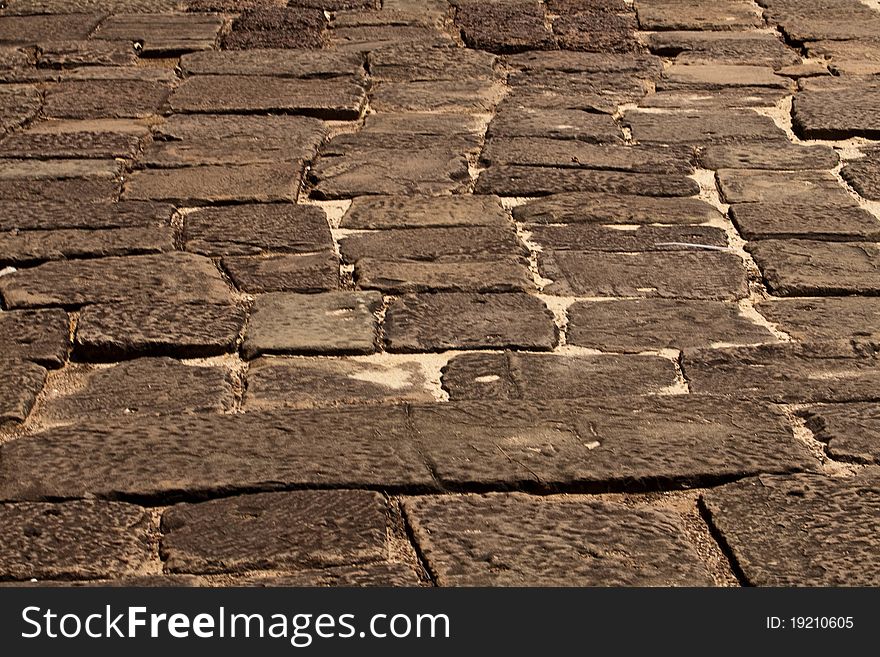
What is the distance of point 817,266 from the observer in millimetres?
4082

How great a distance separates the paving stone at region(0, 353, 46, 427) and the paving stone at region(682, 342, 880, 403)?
161 centimetres

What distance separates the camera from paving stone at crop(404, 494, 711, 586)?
8.68 ft

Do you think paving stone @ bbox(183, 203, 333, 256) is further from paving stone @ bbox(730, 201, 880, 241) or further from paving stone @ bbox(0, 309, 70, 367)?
paving stone @ bbox(730, 201, 880, 241)

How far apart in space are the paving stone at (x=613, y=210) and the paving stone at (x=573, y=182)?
0.07 m

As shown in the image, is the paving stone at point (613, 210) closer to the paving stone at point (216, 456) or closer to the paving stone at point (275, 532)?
the paving stone at point (216, 456)

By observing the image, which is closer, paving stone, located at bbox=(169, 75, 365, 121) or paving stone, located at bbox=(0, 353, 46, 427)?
paving stone, located at bbox=(0, 353, 46, 427)

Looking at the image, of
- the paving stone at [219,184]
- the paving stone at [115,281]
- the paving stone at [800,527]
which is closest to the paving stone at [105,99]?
the paving stone at [219,184]

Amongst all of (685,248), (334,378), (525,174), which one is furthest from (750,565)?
(525,174)

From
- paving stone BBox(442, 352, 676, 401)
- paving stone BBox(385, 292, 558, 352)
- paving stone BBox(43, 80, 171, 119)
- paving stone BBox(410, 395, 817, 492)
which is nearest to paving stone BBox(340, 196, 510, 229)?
paving stone BBox(385, 292, 558, 352)

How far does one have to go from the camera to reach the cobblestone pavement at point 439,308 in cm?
279

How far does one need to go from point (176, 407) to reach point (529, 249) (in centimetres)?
138

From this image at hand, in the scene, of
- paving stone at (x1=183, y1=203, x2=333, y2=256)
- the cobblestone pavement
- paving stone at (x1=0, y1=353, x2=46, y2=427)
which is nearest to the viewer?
the cobblestone pavement

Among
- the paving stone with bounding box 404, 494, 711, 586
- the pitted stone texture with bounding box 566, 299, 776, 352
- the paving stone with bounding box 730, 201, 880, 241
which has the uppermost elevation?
the paving stone with bounding box 730, 201, 880, 241

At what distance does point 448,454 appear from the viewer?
3047 mm
